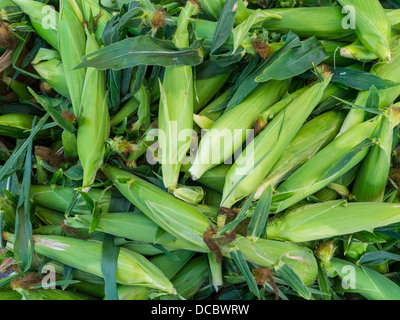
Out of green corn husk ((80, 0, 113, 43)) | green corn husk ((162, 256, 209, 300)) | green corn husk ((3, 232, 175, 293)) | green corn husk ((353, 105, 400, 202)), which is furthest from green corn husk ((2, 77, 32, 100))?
green corn husk ((353, 105, 400, 202))

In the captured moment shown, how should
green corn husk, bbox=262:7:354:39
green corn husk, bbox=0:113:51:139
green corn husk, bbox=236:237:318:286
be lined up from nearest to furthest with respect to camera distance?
Result: green corn husk, bbox=236:237:318:286, green corn husk, bbox=262:7:354:39, green corn husk, bbox=0:113:51:139

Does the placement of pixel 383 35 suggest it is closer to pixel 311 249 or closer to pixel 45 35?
pixel 311 249

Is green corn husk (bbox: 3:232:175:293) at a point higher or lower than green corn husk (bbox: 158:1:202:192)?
lower

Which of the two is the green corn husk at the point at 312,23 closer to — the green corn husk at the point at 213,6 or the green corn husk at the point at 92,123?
the green corn husk at the point at 213,6

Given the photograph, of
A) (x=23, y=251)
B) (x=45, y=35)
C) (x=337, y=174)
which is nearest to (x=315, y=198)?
(x=337, y=174)

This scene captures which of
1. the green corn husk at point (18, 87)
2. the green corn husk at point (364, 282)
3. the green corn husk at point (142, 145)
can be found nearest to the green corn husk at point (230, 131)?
the green corn husk at point (142, 145)

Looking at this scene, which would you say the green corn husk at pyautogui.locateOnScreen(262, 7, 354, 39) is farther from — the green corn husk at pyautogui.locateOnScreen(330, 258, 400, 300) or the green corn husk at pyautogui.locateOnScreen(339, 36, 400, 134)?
the green corn husk at pyautogui.locateOnScreen(330, 258, 400, 300)

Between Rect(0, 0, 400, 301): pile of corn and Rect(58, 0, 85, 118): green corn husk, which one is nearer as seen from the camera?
Rect(0, 0, 400, 301): pile of corn
